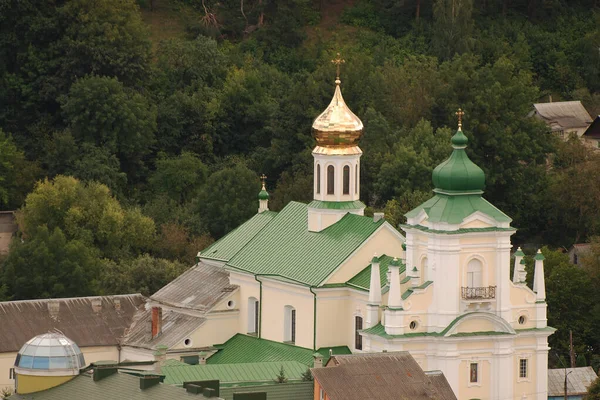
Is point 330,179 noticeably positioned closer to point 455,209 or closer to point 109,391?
point 455,209

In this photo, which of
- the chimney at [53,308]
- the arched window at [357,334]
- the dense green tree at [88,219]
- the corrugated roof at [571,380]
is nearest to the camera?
the arched window at [357,334]

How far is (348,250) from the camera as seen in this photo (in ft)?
267

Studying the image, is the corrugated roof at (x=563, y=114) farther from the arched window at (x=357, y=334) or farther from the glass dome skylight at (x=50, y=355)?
the glass dome skylight at (x=50, y=355)

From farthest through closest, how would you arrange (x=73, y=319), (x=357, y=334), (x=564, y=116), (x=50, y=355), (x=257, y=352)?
(x=564, y=116) → (x=73, y=319) → (x=257, y=352) → (x=357, y=334) → (x=50, y=355)

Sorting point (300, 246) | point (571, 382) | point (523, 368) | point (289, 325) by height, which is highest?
point (300, 246)

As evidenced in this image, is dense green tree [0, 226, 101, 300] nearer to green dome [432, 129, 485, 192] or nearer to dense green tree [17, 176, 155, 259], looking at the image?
dense green tree [17, 176, 155, 259]

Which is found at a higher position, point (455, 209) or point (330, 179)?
point (330, 179)

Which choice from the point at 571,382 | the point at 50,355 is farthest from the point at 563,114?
the point at 50,355

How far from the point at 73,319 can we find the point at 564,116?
35.1 m

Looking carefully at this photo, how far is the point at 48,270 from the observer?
9250 centimetres

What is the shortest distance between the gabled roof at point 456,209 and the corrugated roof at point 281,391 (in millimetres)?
8192

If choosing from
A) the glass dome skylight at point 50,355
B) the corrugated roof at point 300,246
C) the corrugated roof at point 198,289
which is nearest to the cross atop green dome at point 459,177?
the corrugated roof at point 300,246

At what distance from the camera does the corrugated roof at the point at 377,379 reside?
69.7 metres

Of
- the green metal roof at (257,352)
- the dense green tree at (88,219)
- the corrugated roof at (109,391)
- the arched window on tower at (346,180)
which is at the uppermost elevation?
the dense green tree at (88,219)
